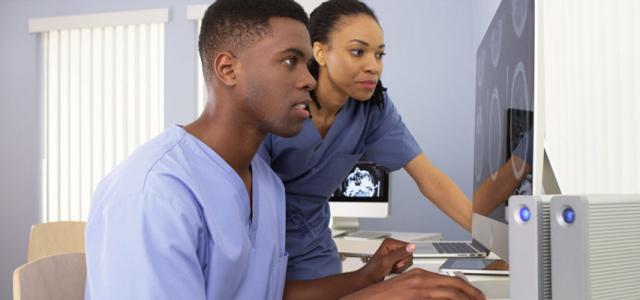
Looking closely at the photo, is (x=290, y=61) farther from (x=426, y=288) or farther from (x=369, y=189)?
(x=369, y=189)

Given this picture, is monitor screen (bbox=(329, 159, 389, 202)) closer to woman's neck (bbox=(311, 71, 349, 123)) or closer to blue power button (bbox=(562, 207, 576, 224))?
woman's neck (bbox=(311, 71, 349, 123))

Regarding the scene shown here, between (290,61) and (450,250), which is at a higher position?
(290,61)

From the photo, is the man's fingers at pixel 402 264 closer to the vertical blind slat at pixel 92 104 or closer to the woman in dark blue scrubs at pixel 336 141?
the woman in dark blue scrubs at pixel 336 141

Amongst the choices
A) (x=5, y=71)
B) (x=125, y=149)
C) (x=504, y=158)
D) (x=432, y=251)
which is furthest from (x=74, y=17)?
(x=504, y=158)

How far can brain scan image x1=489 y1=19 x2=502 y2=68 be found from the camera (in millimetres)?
972

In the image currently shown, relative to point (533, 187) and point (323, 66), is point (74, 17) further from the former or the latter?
point (533, 187)

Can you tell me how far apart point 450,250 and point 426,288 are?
1.08 m

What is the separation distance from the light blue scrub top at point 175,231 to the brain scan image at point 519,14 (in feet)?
1.48

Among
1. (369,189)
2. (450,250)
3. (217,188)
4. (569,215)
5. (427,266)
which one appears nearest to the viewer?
(569,215)

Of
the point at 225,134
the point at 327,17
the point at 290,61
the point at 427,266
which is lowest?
the point at 427,266

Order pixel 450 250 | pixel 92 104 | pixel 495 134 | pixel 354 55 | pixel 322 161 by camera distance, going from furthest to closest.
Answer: pixel 92 104 < pixel 450 250 < pixel 322 161 < pixel 354 55 < pixel 495 134

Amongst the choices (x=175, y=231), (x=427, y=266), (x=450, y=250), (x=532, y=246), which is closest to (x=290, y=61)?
(x=175, y=231)

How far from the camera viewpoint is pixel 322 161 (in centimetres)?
135

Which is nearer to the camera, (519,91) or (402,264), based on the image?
(519,91)
